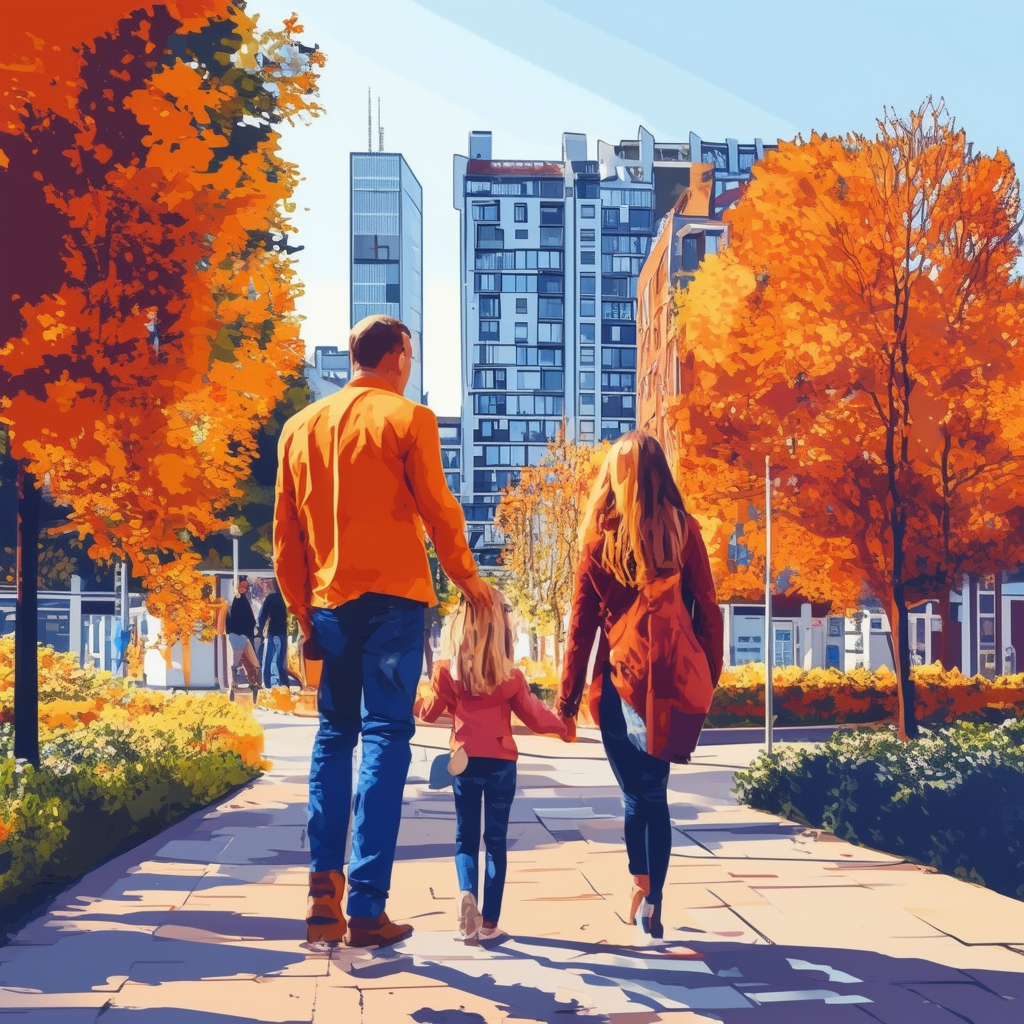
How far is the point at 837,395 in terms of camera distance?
755 inches

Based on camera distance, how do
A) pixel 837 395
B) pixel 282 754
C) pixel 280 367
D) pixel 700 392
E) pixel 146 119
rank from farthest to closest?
pixel 700 392 < pixel 837 395 < pixel 282 754 < pixel 280 367 < pixel 146 119

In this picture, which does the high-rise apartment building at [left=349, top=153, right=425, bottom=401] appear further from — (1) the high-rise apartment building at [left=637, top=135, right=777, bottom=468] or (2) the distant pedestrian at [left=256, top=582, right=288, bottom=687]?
(2) the distant pedestrian at [left=256, top=582, right=288, bottom=687]

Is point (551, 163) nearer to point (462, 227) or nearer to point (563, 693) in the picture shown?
point (462, 227)

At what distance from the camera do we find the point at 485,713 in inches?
247

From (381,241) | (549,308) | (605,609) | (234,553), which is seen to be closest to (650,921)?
(605,609)

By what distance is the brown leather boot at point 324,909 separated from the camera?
18.3 ft

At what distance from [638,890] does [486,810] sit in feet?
2.42

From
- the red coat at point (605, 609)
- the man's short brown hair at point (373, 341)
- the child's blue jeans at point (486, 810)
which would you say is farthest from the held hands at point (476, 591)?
the man's short brown hair at point (373, 341)

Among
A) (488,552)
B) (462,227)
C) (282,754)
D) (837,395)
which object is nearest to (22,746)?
(282,754)

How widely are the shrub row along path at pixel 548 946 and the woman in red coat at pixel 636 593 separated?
371mm

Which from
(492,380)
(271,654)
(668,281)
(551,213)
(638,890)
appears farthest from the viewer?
(492,380)

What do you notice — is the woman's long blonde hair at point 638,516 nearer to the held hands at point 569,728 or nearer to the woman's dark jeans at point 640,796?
the woman's dark jeans at point 640,796

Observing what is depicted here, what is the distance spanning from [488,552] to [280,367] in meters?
116

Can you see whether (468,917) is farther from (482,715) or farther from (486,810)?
(482,715)
